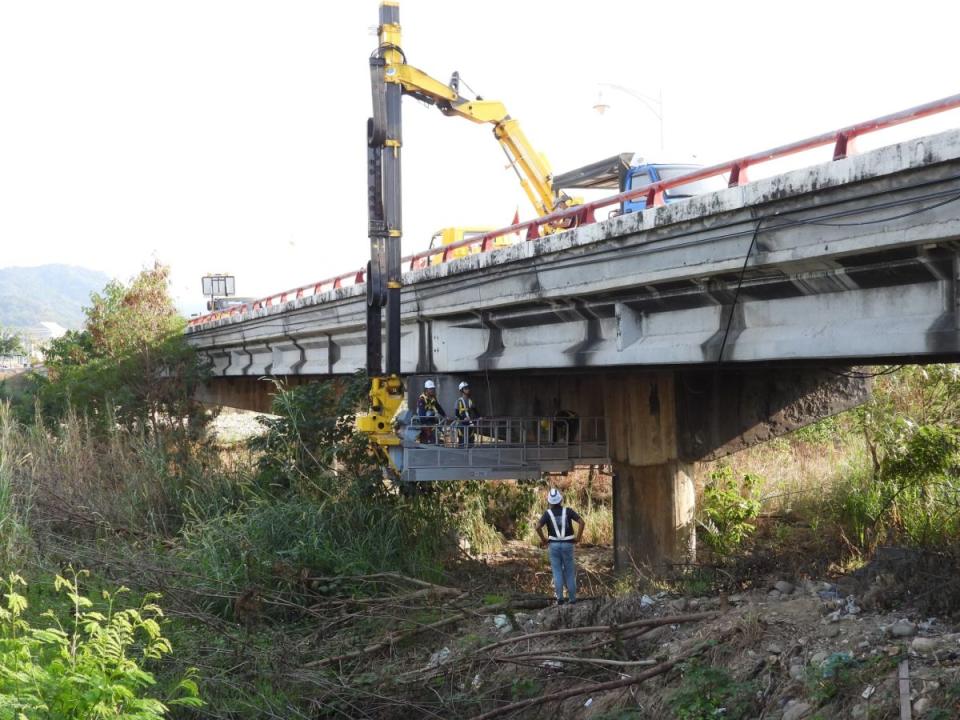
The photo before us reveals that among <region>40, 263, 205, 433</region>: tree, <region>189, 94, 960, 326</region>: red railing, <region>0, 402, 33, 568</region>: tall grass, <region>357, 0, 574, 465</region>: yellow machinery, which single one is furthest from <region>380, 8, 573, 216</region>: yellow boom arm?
<region>40, 263, 205, 433</region>: tree

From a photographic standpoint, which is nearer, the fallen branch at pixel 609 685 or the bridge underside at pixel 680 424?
the fallen branch at pixel 609 685

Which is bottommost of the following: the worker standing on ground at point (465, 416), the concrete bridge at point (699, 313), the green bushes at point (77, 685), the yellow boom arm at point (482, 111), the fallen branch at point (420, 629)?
the fallen branch at point (420, 629)

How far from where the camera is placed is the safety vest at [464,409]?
44.6 feet

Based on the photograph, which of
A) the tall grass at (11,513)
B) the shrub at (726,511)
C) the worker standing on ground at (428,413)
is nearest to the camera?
the tall grass at (11,513)

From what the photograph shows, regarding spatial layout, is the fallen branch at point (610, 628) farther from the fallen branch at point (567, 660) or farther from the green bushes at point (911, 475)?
the green bushes at point (911, 475)

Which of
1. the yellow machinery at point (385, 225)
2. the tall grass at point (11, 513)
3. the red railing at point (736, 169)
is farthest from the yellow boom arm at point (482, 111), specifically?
the tall grass at point (11, 513)

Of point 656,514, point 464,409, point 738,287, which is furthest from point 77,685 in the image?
point 656,514

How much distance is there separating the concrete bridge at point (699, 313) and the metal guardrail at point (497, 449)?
331 millimetres

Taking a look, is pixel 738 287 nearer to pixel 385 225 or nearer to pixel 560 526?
pixel 560 526

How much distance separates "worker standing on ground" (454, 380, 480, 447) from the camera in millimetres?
13331

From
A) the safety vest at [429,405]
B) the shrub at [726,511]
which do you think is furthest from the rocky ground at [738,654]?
the shrub at [726,511]

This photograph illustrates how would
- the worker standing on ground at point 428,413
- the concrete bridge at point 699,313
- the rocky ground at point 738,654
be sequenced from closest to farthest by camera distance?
the rocky ground at point 738,654 < the concrete bridge at point 699,313 < the worker standing on ground at point 428,413

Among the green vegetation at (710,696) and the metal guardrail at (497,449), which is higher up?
the metal guardrail at (497,449)

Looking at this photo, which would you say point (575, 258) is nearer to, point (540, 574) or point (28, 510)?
point (540, 574)
